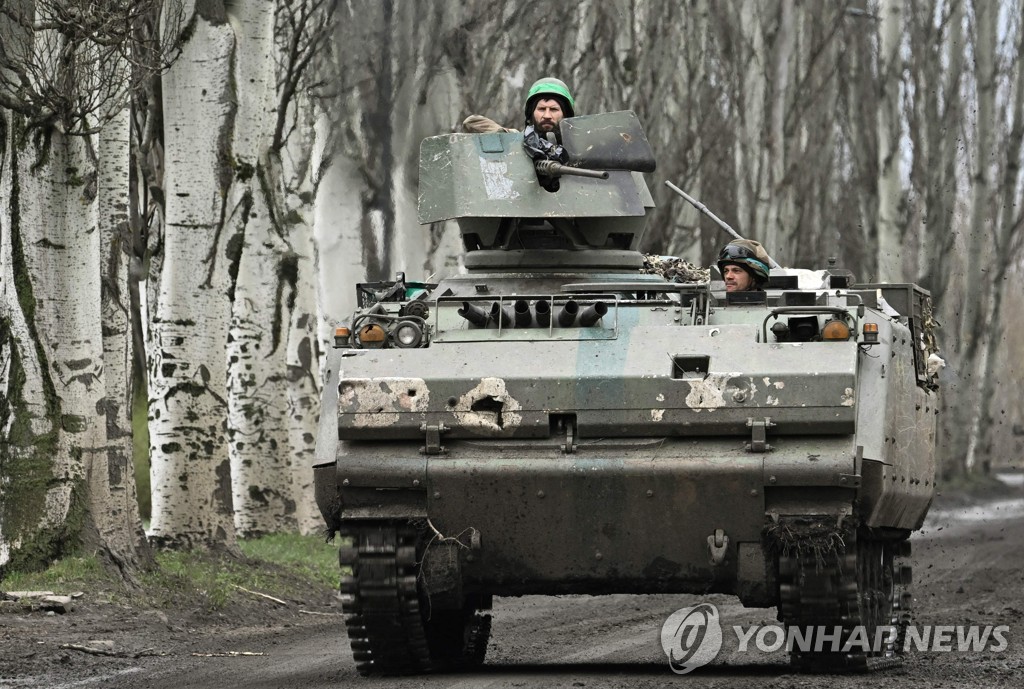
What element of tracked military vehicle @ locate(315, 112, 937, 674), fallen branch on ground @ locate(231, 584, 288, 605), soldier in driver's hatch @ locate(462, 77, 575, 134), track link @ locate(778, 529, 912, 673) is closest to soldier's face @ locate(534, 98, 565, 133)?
soldier in driver's hatch @ locate(462, 77, 575, 134)

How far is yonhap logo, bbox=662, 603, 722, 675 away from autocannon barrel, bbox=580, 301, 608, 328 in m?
1.96

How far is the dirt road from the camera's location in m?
10.6

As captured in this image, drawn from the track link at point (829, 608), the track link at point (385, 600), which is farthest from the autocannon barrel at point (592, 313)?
the track link at point (829, 608)

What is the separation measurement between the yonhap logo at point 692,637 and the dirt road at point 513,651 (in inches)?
3.8

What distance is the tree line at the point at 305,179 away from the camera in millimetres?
14258

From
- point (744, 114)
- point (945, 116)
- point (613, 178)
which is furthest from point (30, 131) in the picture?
point (945, 116)

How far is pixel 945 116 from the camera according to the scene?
120ft

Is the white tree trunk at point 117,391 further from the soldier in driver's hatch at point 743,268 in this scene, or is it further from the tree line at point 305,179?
the soldier in driver's hatch at point 743,268

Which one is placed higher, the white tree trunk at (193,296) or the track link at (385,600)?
the white tree trunk at (193,296)

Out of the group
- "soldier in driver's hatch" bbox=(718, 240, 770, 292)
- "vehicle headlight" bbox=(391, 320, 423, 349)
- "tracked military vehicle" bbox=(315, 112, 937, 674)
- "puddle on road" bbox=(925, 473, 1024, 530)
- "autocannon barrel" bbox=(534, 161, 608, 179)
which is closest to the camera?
"tracked military vehicle" bbox=(315, 112, 937, 674)

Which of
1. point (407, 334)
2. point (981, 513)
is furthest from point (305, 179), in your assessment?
point (981, 513)

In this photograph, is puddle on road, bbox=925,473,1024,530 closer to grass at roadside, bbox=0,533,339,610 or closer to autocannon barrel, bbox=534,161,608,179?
grass at roadside, bbox=0,533,339,610

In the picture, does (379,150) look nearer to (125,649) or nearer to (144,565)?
(144,565)

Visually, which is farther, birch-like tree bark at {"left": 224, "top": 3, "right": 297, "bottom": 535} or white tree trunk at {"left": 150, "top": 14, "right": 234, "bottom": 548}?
birch-like tree bark at {"left": 224, "top": 3, "right": 297, "bottom": 535}
